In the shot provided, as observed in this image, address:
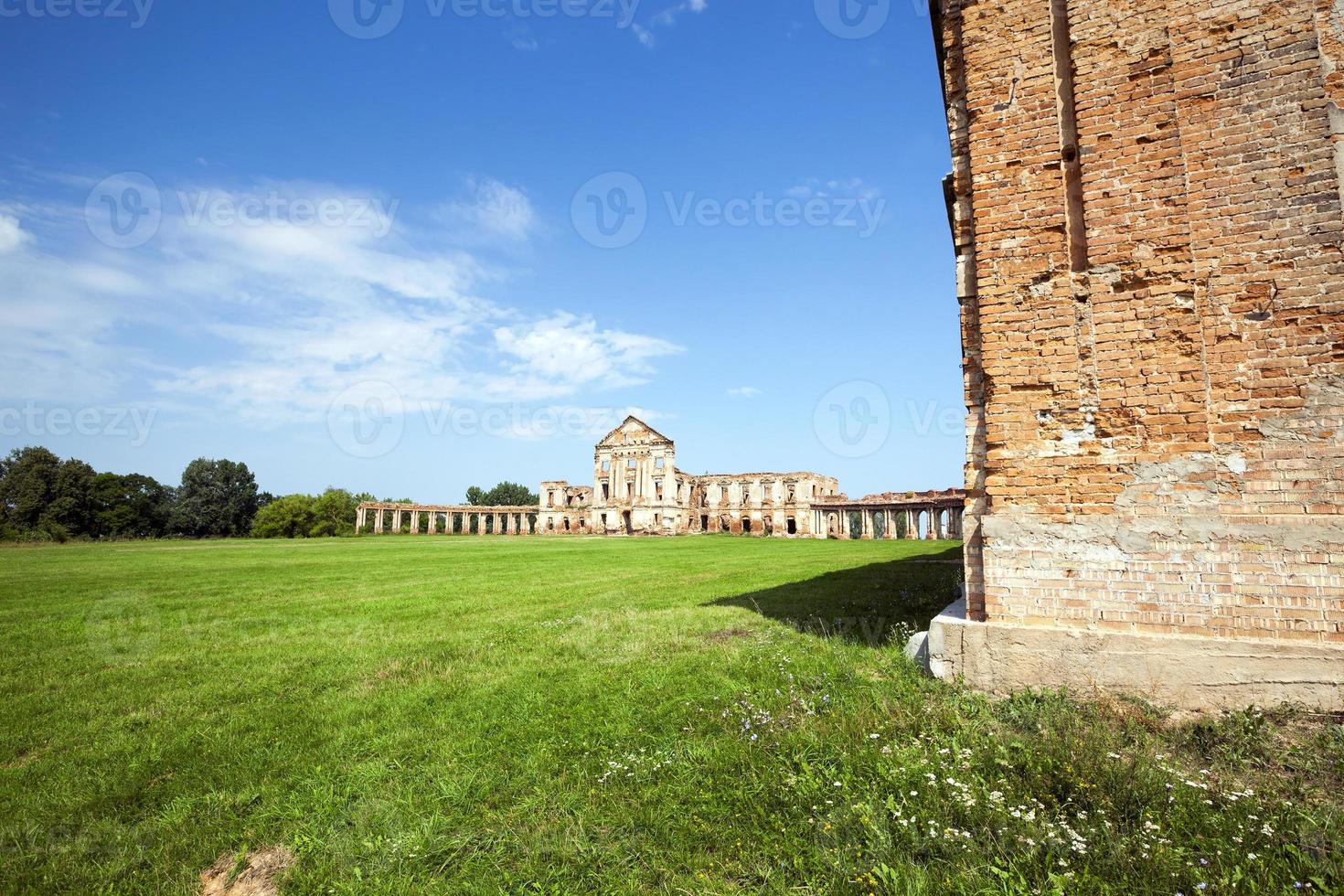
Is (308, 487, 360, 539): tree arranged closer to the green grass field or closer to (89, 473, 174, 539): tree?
(89, 473, 174, 539): tree

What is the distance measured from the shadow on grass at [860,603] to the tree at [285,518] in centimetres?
6153

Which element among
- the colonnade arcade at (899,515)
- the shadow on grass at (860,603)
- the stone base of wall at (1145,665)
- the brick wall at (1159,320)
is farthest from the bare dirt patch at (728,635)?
the colonnade arcade at (899,515)

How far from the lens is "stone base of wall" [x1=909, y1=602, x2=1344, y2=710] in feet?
14.4

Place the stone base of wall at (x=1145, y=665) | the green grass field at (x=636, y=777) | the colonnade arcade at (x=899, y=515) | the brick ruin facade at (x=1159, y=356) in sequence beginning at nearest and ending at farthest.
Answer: the green grass field at (x=636, y=777)
the stone base of wall at (x=1145, y=665)
the brick ruin facade at (x=1159, y=356)
the colonnade arcade at (x=899, y=515)

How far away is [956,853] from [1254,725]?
9.57ft

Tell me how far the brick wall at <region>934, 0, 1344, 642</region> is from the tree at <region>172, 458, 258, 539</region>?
266ft

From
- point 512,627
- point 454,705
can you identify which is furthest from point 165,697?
point 512,627

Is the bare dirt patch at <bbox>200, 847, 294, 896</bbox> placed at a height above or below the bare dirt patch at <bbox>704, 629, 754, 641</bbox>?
below

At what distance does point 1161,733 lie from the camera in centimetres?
440

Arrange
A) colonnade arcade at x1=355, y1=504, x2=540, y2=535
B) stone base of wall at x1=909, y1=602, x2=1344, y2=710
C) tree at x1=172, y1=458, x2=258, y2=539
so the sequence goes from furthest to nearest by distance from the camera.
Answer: colonnade arcade at x1=355, y1=504, x2=540, y2=535 → tree at x1=172, y1=458, x2=258, y2=539 → stone base of wall at x1=909, y1=602, x2=1344, y2=710

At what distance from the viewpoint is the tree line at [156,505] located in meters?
59.2

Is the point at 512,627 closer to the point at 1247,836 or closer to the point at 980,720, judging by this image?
the point at 980,720

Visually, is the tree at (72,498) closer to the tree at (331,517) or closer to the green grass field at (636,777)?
the tree at (331,517)

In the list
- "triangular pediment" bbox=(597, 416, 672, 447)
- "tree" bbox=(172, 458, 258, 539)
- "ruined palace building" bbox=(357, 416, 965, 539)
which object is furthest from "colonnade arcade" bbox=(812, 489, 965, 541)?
"tree" bbox=(172, 458, 258, 539)
